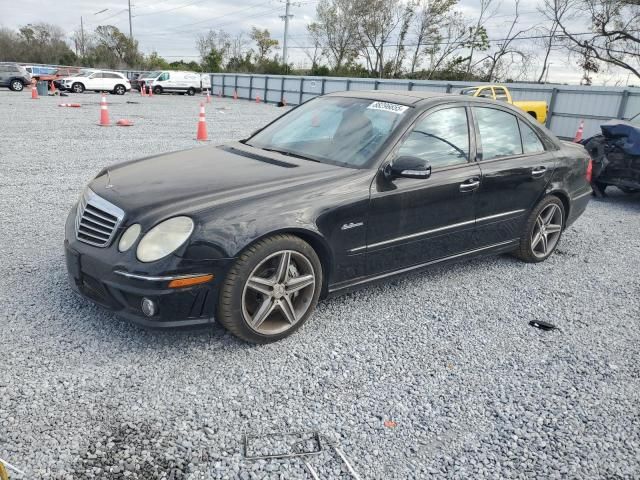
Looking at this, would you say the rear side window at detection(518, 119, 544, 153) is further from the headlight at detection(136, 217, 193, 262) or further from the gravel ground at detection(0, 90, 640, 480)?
the headlight at detection(136, 217, 193, 262)

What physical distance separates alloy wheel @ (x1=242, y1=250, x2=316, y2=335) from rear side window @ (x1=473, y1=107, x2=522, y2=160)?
6.29 ft

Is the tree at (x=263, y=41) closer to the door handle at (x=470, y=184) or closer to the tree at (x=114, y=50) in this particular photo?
the tree at (x=114, y=50)

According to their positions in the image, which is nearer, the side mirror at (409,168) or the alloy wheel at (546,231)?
the side mirror at (409,168)

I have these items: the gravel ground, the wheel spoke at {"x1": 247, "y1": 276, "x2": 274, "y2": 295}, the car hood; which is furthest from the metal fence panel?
the wheel spoke at {"x1": 247, "y1": 276, "x2": 274, "y2": 295}

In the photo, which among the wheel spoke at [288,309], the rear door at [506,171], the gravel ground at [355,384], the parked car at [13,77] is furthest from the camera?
the parked car at [13,77]

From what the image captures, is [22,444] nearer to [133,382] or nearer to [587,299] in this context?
[133,382]

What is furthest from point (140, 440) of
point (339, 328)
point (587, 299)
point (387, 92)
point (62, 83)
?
point (62, 83)

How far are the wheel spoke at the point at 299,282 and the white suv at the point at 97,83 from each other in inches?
1278

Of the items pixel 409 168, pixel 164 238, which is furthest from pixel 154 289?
pixel 409 168

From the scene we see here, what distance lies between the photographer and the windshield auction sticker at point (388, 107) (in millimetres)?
3818

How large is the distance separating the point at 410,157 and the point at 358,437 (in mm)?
1850

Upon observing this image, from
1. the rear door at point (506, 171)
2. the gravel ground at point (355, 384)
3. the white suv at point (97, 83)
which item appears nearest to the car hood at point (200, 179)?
the gravel ground at point (355, 384)

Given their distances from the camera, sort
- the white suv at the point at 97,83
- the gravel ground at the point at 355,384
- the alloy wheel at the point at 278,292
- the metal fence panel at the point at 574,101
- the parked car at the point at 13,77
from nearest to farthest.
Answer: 1. the gravel ground at the point at 355,384
2. the alloy wheel at the point at 278,292
3. the metal fence panel at the point at 574,101
4. the parked car at the point at 13,77
5. the white suv at the point at 97,83

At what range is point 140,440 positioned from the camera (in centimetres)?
231
